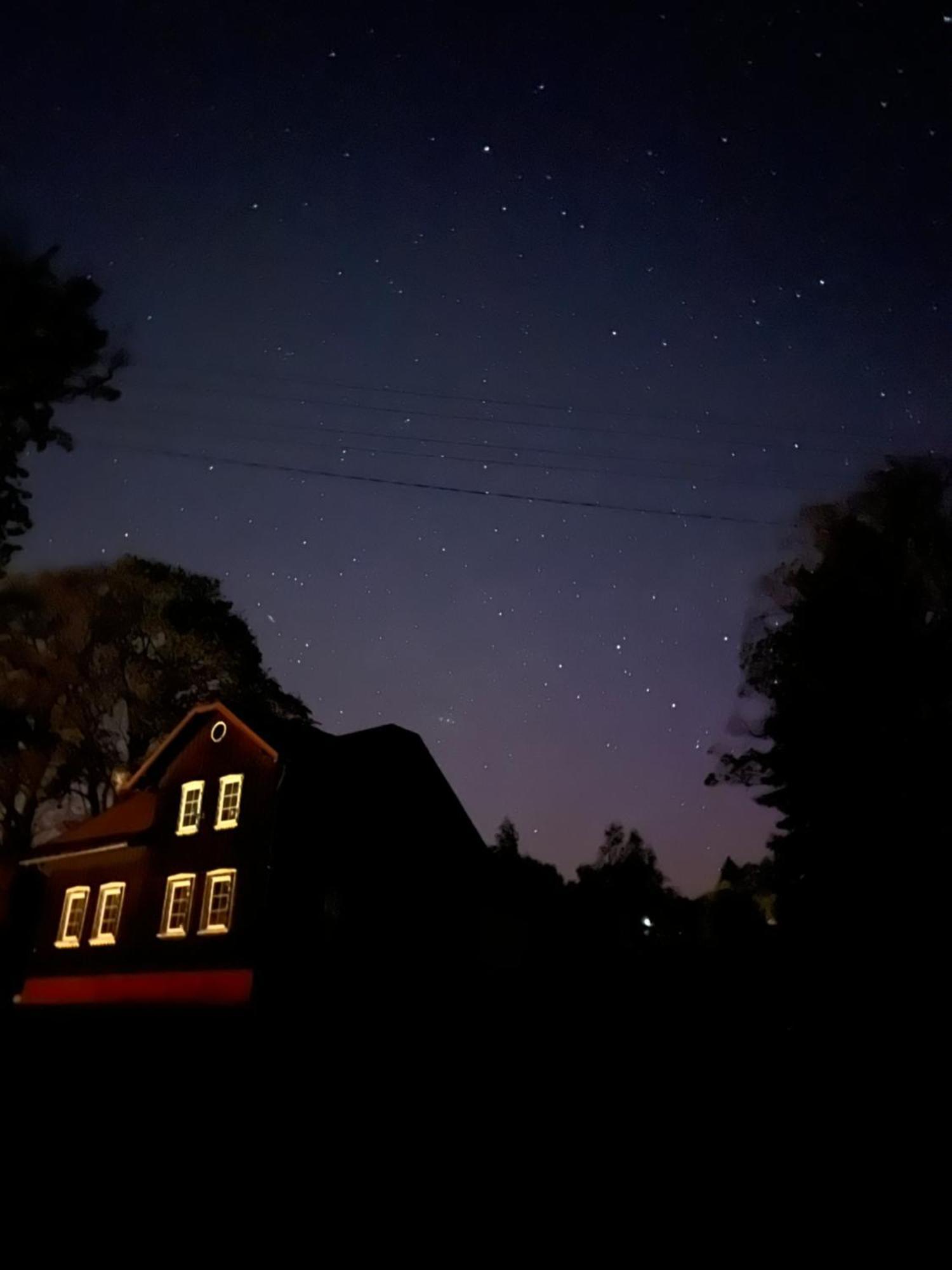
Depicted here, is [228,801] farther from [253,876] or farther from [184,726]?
[184,726]

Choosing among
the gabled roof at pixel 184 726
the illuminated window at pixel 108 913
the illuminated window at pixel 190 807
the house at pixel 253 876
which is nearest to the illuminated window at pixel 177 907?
the house at pixel 253 876

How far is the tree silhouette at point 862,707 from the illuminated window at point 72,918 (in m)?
22.3

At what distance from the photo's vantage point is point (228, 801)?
2539cm

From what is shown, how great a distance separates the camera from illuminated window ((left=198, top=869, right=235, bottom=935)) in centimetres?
2358

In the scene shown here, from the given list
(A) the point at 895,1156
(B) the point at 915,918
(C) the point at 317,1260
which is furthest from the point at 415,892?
(C) the point at 317,1260

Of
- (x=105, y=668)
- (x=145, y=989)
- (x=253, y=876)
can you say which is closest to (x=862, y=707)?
(x=253, y=876)

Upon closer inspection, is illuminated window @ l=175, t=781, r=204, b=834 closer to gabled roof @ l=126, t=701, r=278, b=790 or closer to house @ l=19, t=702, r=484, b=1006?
house @ l=19, t=702, r=484, b=1006

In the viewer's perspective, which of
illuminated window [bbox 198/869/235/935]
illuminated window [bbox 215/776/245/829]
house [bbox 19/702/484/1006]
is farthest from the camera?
illuminated window [bbox 215/776/245/829]

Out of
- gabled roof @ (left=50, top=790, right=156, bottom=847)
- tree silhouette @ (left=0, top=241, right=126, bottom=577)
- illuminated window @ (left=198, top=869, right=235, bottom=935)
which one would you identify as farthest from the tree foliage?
tree silhouette @ (left=0, top=241, right=126, bottom=577)

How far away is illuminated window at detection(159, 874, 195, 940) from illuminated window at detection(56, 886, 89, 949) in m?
4.41

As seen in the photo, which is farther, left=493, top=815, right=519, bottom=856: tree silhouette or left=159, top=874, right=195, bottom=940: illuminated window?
left=493, top=815, right=519, bottom=856: tree silhouette

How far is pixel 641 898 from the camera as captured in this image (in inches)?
2448

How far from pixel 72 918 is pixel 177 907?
560 centimetres

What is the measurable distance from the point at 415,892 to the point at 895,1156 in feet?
62.7
